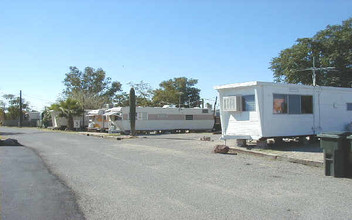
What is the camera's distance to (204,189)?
6.86 meters

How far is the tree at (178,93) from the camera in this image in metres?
54.8

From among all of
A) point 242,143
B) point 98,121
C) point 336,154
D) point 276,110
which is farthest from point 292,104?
point 98,121

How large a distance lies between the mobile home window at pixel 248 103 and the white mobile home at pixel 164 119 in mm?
16851

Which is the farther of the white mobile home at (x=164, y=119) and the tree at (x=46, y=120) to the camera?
the tree at (x=46, y=120)

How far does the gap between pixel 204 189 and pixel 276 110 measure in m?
8.13

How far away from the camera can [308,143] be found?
1537cm

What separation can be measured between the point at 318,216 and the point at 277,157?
252 inches

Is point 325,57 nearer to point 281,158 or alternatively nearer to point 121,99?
point 281,158

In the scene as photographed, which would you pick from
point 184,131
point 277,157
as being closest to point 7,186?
point 277,157

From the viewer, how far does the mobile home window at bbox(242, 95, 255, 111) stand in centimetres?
1396

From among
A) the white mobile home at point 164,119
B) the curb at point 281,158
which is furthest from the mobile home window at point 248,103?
the white mobile home at point 164,119

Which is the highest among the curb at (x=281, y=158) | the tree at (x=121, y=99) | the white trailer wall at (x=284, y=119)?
the tree at (x=121, y=99)

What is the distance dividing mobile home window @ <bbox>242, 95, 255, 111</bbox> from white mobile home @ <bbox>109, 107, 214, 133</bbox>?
55.3 feet

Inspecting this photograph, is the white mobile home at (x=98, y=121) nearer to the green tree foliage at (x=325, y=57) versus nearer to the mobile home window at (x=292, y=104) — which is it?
the green tree foliage at (x=325, y=57)
